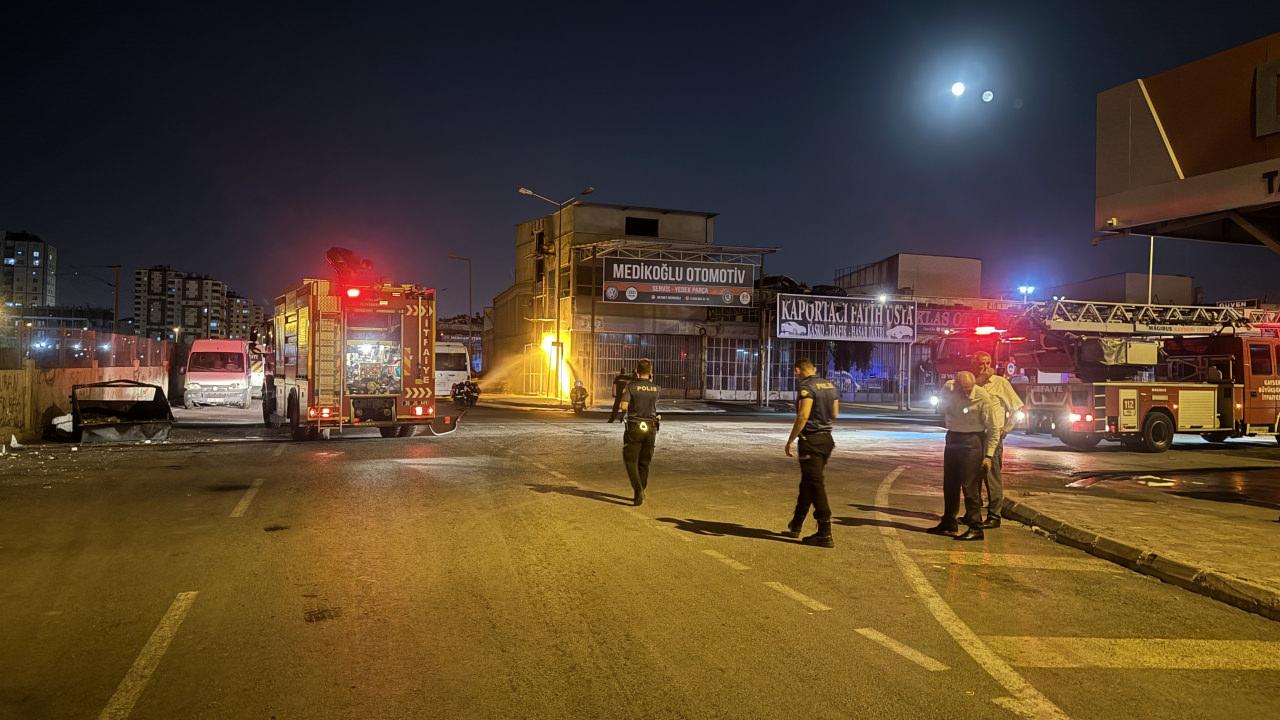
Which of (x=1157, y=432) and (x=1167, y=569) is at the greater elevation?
(x=1157, y=432)

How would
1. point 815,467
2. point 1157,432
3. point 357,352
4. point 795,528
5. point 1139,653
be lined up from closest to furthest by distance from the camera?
point 1139,653 < point 815,467 < point 795,528 < point 357,352 < point 1157,432

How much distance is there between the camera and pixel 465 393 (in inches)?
1287

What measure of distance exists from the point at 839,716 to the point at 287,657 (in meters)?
3.25

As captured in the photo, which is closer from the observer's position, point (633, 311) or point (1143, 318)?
point (1143, 318)

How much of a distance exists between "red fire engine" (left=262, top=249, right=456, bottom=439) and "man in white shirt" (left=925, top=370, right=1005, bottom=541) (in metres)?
12.2

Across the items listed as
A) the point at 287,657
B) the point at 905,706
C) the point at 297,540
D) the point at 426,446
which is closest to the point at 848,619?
the point at 905,706

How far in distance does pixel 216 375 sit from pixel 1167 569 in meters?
29.4

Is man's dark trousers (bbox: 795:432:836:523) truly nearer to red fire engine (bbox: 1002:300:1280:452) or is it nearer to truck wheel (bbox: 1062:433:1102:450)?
red fire engine (bbox: 1002:300:1280:452)

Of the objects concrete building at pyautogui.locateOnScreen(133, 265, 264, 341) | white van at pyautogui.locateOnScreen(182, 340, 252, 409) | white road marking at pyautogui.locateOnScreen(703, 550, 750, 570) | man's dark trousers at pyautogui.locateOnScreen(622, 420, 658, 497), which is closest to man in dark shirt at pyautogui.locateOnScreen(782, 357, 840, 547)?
white road marking at pyautogui.locateOnScreen(703, 550, 750, 570)

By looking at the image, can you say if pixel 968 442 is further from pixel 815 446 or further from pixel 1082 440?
pixel 1082 440

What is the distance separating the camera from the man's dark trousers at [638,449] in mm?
10500

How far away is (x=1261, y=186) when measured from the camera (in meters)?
9.98

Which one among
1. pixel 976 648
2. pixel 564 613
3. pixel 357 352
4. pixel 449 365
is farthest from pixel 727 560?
pixel 449 365

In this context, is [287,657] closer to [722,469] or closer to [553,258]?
[722,469]
